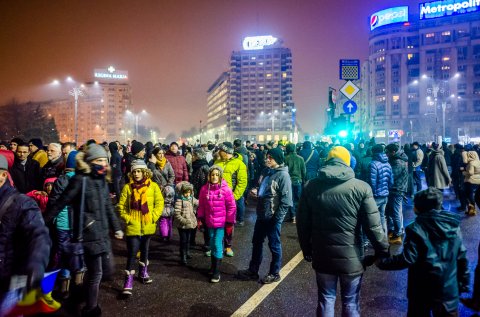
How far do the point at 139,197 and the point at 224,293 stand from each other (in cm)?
186

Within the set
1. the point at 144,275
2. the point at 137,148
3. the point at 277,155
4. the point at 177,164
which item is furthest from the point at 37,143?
the point at 277,155

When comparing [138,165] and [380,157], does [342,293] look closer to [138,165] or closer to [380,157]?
[138,165]

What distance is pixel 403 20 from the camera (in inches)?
4427

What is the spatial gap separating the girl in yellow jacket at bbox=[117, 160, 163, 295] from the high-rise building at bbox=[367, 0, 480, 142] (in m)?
97.3

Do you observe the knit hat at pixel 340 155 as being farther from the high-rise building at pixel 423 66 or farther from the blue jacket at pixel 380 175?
the high-rise building at pixel 423 66

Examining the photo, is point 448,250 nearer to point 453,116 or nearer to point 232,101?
Result: point 453,116

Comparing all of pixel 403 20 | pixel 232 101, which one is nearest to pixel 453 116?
pixel 403 20

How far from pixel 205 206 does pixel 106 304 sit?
80.6 inches

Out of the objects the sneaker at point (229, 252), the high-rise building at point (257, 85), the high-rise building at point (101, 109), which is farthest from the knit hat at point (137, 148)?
the high-rise building at point (101, 109)

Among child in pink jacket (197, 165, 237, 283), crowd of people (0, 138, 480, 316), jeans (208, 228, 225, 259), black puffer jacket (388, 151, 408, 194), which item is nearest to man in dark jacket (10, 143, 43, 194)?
crowd of people (0, 138, 480, 316)

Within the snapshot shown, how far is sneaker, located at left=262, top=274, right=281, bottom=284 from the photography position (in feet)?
18.6

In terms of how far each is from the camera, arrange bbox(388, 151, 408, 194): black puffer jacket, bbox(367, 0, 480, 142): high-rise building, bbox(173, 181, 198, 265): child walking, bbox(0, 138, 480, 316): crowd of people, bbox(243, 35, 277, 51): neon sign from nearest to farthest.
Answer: bbox(0, 138, 480, 316): crowd of people → bbox(173, 181, 198, 265): child walking → bbox(388, 151, 408, 194): black puffer jacket → bbox(367, 0, 480, 142): high-rise building → bbox(243, 35, 277, 51): neon sign

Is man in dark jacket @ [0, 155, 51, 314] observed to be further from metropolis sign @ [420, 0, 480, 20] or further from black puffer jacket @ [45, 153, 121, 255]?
metropolis sign @ [420, 0, 480, 20]

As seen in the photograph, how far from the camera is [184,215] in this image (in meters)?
6.72
